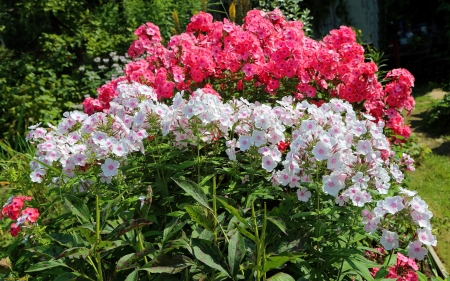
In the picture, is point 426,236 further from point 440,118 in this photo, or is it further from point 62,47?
point 62,47

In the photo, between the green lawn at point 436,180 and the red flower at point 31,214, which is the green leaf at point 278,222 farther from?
the green lawn at point 436,180

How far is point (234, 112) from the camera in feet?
7.85

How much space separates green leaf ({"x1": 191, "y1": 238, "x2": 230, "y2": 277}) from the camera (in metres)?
Result: 1.75

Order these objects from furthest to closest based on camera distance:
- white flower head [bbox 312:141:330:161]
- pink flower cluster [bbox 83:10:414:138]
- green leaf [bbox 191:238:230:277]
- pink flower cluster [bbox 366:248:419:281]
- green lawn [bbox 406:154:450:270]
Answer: green lawn [bbox 406:154:450:270] → pink flower cluster [bbox 83:10:414:138] → pink flower cluster [bbox 366:248:419:281] → white flower head [bbox 312:141:330:161] → green leaf [bbox 191:238:230:277]

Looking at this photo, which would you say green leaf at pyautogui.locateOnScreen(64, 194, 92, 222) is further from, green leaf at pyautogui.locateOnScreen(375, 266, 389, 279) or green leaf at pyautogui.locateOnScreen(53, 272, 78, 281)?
green leaf at pyautogui.locateOnScreen(375, 266, 389, 279)

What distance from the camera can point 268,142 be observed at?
7.16 feet

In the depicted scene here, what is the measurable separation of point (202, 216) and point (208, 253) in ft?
0.48

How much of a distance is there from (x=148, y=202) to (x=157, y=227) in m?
0.42

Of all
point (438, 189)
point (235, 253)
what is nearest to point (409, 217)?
point (235, 253)

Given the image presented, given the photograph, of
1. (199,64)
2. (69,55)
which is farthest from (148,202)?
(69,55)

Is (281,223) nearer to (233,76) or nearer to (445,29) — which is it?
(233,76)

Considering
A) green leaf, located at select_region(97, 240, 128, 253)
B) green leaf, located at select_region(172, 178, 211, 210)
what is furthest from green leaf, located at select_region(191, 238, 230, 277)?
green leaf, located at select_region(97, 240, 128, 253)

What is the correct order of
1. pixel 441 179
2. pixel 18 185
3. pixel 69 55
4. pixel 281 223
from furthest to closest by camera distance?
pixel 69 55 < pixel 441 179 < pixel 18 185 < pixel 281 223

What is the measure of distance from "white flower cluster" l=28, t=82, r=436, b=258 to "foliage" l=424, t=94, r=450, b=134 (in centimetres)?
460
